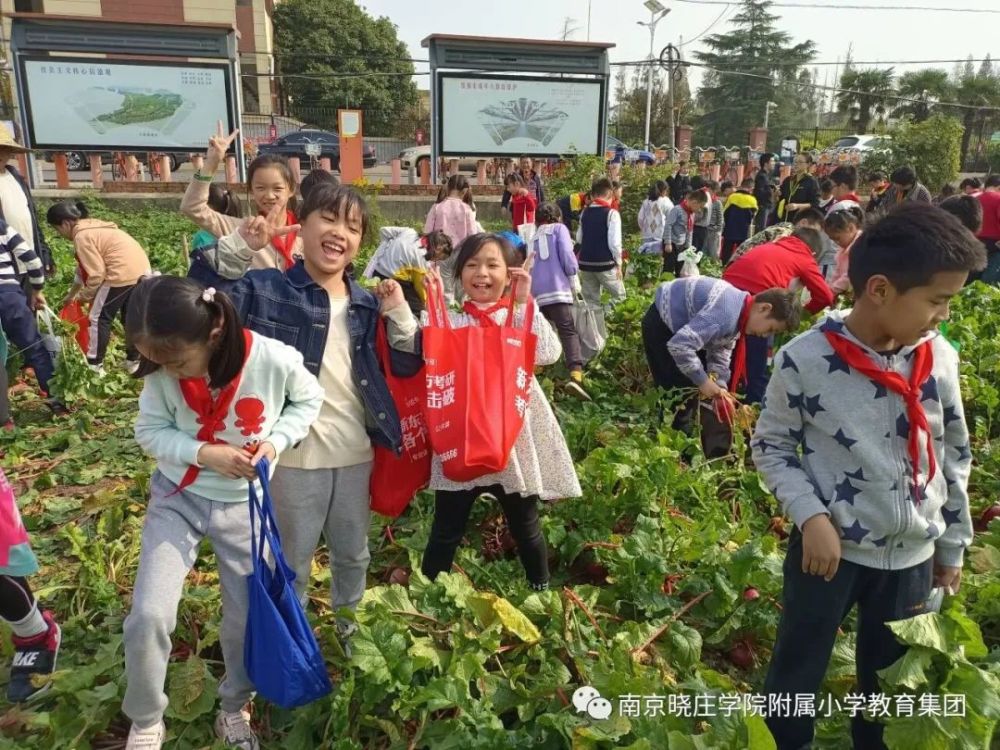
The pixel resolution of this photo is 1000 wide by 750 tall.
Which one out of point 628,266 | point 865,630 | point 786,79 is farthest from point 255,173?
point 786,79

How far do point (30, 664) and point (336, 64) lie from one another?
127ft

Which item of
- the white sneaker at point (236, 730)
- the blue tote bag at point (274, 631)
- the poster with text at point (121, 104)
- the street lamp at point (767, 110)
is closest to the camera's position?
the blue tote bag at point (274, 631)

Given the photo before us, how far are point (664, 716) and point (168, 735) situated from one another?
1.57 m

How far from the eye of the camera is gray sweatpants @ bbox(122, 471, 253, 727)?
207 cm

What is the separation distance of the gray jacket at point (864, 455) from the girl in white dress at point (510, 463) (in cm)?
96

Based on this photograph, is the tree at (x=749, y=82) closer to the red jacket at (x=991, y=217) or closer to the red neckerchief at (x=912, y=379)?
the red jacket at (x=991, y=217)

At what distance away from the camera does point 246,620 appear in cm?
225

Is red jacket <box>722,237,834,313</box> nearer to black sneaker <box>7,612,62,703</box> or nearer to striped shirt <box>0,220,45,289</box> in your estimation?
black sneaker <box>7,612,62,703</box>

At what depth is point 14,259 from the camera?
4.96 metres

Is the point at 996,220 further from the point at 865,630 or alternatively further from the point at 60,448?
the point at 60,448

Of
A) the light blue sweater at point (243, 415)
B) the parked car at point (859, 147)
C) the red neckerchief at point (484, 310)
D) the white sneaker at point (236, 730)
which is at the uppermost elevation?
the parked car at point (859, 147)

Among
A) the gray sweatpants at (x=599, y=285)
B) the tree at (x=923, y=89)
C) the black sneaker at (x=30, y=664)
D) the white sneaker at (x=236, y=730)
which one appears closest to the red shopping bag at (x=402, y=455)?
the white sneaker at (x=236, y=730)

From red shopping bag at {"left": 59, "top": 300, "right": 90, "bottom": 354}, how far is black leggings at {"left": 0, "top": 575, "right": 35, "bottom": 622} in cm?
361

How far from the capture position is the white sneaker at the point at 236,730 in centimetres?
236
